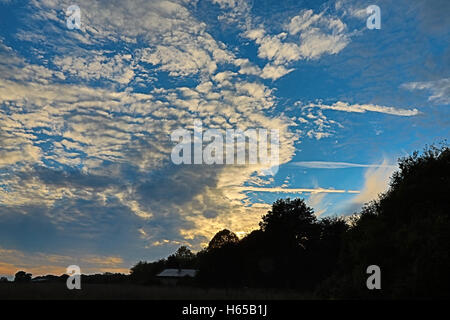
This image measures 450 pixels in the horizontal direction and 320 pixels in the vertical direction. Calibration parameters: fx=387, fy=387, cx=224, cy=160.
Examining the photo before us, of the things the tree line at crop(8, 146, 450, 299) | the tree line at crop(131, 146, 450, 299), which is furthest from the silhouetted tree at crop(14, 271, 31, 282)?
the tree line at crop(131, 146, 450, 299)

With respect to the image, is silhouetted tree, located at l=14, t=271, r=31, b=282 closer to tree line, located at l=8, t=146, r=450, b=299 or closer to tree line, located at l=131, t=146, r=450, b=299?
tree line, located at l=8, t=146, r=450, b=299

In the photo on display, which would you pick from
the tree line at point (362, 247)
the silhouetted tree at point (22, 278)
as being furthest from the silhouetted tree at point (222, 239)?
the silhouetted tree at point (22, 278)

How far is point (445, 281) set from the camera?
26.7m

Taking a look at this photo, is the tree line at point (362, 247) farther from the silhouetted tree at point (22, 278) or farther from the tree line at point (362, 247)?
the silhouetted tree at point (22, 278)

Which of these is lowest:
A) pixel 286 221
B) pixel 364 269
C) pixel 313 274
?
pixel 313 274

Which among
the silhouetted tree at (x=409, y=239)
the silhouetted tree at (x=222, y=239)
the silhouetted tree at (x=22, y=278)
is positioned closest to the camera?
the silhouetted tree at (x=409, y=239)

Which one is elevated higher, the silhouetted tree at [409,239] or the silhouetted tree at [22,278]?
the silhouetted tree at [409,239]

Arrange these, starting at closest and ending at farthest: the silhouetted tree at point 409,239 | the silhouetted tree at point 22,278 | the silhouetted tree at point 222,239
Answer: the silhouetted tree at point 409,239, the silhouetted tree at point 22,278, the silhouetted tree at point 222,239

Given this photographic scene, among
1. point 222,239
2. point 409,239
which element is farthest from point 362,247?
point 222,239

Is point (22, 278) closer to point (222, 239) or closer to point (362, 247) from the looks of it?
point (222, 239)

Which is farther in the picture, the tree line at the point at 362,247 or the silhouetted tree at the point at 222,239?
the silhouetted tree at the point at 222,239
